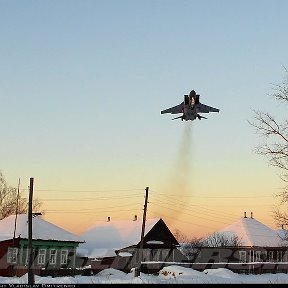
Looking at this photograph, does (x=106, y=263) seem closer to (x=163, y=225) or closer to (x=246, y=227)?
(x=163, y=225)

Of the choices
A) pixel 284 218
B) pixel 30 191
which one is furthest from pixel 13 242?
pixel 284 218

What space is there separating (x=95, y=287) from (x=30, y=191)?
23.6m

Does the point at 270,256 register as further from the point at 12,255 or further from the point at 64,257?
the point at 12,255

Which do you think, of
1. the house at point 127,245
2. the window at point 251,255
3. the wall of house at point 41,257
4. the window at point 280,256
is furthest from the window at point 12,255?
the window at point 280,256

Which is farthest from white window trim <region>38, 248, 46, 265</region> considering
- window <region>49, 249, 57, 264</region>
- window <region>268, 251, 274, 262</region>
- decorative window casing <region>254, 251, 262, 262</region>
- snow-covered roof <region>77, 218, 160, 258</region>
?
window <region>268, 251, 274, 262</region>

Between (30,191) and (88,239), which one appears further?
(88,239)

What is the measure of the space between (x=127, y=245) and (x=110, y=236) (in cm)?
455

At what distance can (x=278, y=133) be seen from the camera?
2894cm

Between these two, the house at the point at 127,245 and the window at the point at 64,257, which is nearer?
the window at the point at 64,257

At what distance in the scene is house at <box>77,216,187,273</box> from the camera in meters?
56.6

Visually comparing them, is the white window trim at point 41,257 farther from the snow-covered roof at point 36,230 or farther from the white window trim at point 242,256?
the white window trim at point 242,256

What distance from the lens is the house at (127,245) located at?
5659cm

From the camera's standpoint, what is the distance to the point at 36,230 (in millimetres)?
48844

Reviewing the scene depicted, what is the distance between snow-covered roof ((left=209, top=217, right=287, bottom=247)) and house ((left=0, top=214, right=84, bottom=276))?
28084mm
